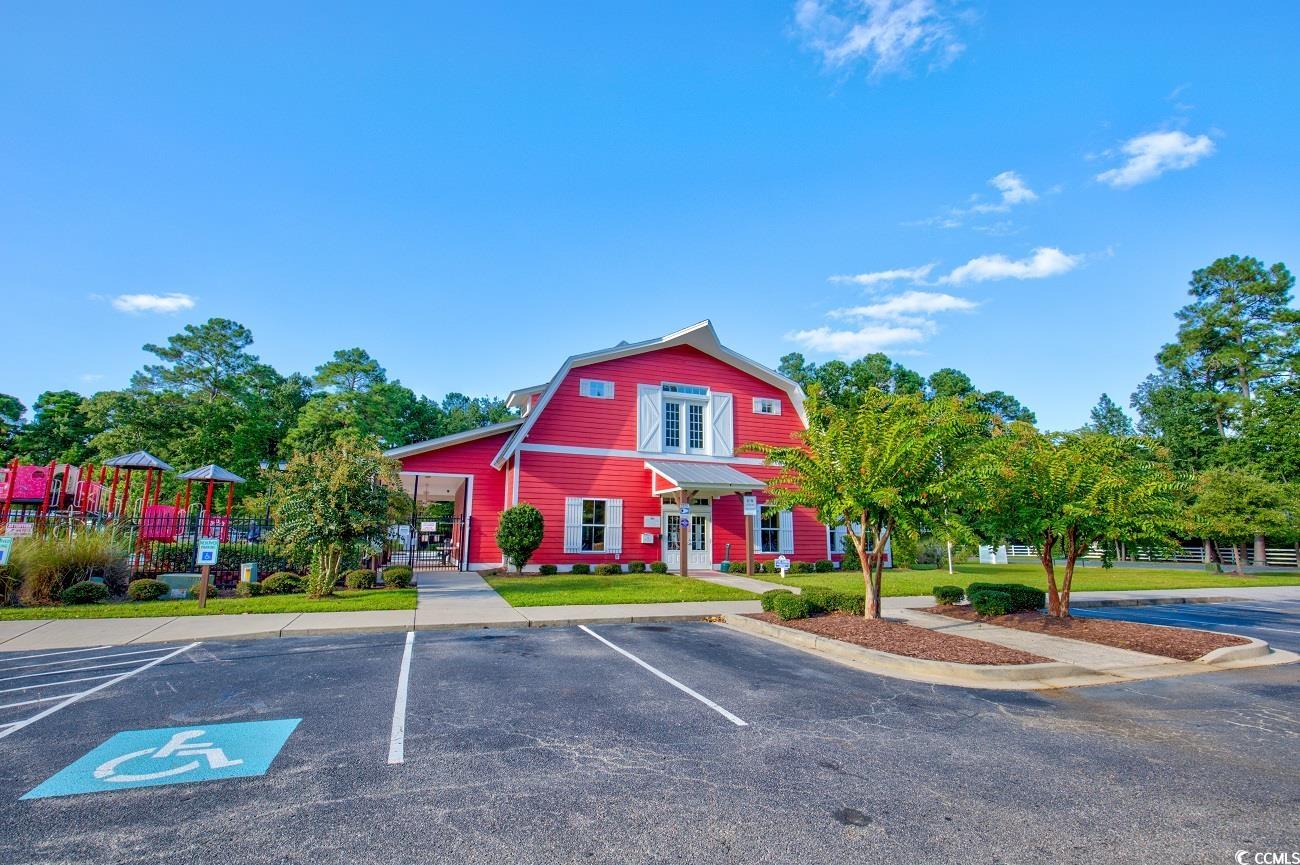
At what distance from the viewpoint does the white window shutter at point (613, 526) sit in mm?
20438

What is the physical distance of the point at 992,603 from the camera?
1096 cm

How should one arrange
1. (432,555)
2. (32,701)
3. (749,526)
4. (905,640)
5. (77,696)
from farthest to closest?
(432,555), (749,526), (905,640), (77,696), (32,701)

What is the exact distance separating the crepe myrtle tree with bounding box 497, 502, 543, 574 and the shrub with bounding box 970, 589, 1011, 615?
11.9 m

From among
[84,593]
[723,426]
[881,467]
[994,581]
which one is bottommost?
[994,581]

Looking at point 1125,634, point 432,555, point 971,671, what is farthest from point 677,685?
point 432,555

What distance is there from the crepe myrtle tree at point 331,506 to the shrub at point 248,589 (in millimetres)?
962

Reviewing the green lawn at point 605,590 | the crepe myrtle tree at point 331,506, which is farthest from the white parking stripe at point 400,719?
the crepe myrtle tree at point 331,506

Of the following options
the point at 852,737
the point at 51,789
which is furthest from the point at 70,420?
the point at 852,737

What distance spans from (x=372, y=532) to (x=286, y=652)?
231 inches

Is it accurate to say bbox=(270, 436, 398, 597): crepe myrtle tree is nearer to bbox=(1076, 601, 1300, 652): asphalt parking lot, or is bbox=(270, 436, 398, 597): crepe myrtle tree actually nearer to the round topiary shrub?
the round topiary shrub

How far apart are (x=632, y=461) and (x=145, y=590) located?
1340 cm

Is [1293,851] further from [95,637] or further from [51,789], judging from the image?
[95,637]

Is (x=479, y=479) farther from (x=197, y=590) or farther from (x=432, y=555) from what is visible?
(x=197, y=590)

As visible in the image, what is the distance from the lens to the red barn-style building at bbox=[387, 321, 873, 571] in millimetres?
19938
